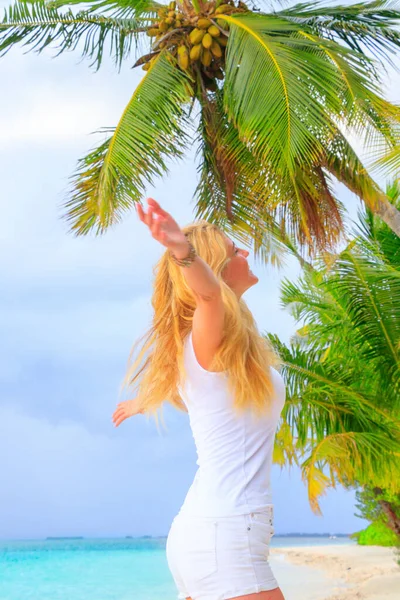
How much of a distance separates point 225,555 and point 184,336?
0.71 metres

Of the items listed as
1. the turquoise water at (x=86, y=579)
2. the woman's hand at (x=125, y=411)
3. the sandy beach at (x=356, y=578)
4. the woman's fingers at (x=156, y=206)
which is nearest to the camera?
the woman's fingers at (x=156, y=206)

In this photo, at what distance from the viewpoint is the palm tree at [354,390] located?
10164mm

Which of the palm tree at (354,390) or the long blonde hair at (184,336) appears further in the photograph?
the palm tree at (354,390)

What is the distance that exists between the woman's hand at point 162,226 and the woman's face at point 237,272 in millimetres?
490

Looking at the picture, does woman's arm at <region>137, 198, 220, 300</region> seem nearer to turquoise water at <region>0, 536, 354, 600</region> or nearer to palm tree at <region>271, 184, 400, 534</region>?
palm tree at <region>271, 184, 400, 534</region>

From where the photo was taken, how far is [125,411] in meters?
3.07

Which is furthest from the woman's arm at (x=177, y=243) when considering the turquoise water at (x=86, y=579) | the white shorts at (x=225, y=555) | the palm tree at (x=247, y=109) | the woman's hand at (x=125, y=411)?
the turquoise water at (x=86, y=579)

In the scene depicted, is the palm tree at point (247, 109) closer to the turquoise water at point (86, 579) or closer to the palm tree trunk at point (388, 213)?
the palm tree trunk at point (388, 213)

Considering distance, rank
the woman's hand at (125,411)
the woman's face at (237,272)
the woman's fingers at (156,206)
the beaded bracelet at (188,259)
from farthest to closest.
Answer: the woman's hand at (125,411) < the woman's face at (237,272) < the beaded bracelet at (188,259) < the woman's fingers at (156,206)

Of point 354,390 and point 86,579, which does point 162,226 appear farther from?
point 86,579

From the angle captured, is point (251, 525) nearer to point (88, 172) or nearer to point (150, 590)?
point (88, 172)

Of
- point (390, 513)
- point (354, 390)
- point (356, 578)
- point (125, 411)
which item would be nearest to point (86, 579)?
point (356, 578)

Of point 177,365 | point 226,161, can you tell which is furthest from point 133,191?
point 177,365

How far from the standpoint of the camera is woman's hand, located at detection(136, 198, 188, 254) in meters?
2.06
